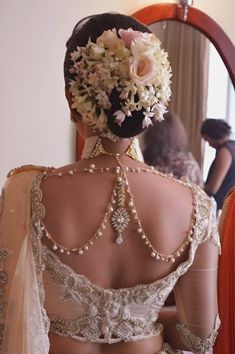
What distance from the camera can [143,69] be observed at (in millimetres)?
769

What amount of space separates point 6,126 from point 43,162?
5.9 inches

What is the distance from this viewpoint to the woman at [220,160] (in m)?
1.74

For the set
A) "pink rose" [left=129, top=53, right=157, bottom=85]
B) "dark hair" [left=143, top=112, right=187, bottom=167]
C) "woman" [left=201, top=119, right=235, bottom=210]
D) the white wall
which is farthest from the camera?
"woman" [left=201, top=119, right=235, bottom=210]

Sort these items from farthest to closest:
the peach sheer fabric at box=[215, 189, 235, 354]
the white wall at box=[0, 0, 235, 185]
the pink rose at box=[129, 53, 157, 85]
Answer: the white wall at box=[0, 0, 235, 185] < the peach sheer fabric at box=[215, 189, 235, 354] < the pink rose at box=[129, 53, 157, 85]

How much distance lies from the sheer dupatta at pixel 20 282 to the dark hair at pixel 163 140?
0.81 meters

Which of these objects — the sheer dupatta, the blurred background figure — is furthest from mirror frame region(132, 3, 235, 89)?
the sheer dupatta

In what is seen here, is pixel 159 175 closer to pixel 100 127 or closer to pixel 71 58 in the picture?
pixel 100 127

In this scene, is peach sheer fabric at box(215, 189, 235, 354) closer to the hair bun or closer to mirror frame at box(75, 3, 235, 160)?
the hair bun

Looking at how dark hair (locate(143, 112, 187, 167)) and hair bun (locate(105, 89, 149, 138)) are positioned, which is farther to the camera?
dark hair (locate(143, 112, 187, 167))

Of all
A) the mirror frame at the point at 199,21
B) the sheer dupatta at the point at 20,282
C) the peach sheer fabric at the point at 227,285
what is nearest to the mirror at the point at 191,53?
the mirror frame at the point at 199,21

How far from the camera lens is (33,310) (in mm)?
792

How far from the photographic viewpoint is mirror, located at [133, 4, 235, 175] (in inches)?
64.9

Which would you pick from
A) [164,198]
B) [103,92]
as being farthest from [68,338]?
[103,92]

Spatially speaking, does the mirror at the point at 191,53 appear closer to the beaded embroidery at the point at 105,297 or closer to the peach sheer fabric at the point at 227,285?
the peach sheer fabric at the point at 227,285
